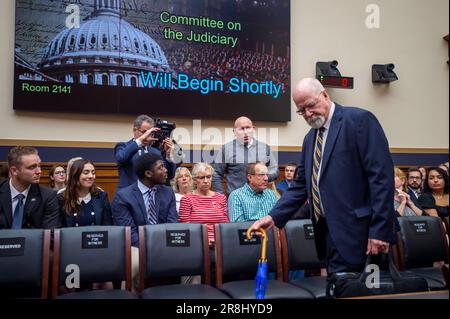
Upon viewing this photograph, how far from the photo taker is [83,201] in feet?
10.7

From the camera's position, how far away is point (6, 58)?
4949mm

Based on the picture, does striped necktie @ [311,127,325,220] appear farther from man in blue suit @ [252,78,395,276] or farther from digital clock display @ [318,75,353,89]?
digital clock display @ [318,75,353,89]

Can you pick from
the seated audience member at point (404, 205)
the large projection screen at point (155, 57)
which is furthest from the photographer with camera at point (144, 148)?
the seated audience member at point (404, 205)

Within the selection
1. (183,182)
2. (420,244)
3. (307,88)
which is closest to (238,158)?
(183,182)

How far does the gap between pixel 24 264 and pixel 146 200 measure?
92 cm

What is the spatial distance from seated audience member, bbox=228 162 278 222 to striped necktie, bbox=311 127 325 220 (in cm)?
145

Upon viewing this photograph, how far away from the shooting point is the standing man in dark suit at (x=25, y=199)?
9.50ft

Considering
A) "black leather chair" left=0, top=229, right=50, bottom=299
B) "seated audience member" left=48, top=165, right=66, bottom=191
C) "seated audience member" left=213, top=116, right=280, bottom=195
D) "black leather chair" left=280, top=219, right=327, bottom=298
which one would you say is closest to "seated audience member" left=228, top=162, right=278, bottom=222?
"black leather chair" left=280, top=219, right=327, bottom=298

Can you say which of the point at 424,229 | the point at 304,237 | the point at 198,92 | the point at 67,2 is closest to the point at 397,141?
the point at 198,92

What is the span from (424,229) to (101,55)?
3.80m

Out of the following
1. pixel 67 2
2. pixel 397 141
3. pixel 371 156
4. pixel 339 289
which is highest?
pixel 67 2

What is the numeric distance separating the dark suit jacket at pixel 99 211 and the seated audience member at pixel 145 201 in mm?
130

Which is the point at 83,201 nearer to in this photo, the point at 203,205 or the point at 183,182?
the point at 203,205

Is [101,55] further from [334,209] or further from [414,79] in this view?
[414,79]
